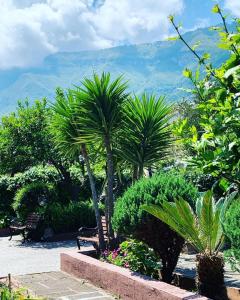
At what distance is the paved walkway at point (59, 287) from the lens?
711 cm

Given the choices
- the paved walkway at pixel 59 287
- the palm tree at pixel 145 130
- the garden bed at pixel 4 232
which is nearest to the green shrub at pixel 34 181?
the garden bed at pixel 4 232

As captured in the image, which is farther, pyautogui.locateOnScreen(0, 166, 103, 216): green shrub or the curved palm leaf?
pyautogui.locateOnScreen(0, 166, 103, 216): green shrub

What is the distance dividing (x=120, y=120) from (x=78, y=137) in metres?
0.91

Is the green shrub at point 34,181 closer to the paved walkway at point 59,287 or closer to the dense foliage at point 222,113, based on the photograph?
the paved walkway at point 59,287

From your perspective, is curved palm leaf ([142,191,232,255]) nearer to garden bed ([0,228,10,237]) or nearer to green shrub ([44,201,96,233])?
green shrub ([44,201,96,233])

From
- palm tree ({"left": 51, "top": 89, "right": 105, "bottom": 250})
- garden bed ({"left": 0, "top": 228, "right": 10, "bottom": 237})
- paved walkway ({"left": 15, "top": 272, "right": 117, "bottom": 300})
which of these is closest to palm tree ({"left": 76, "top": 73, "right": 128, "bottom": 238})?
palm tree ({"left": 51, "top": 89, "right": 105, "bottom": 250})

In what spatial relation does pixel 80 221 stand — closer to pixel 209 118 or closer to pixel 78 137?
pixel 78 137

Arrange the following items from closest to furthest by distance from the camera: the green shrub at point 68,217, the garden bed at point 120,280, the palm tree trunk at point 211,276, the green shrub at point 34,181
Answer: the garden bed at point 120,280
the palm tree trunk at point 211,276
the green shrub at point 68,217
the green shrub at point 34,181

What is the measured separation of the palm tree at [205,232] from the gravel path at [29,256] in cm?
473

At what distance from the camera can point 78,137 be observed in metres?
10.1

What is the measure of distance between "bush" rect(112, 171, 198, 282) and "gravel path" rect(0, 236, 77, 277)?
3662 mm

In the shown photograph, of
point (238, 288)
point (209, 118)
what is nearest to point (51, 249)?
point (238, 288)

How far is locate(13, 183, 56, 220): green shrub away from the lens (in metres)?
16.3

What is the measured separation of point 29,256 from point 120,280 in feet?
20.1
